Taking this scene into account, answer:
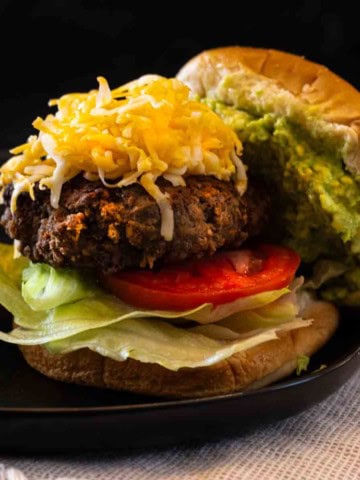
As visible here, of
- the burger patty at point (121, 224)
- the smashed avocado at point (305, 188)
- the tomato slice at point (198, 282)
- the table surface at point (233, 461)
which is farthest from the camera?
the smashed avocado at point (305, 188)

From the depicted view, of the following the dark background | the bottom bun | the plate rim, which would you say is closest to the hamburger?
the bottom bun

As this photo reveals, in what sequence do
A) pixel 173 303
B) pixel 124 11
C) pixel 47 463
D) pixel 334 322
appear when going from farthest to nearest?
pixel 124 11, pixel 334 322, pixel 173 303, pixel 47 463

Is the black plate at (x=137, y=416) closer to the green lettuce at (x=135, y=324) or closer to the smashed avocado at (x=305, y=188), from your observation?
the green lettuce at (x=135, y=324)

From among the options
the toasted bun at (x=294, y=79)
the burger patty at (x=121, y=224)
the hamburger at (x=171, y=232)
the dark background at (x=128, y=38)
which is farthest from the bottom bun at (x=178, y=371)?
the dark background at (x=128, y=38)

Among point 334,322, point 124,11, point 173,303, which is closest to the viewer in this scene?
point 173,303

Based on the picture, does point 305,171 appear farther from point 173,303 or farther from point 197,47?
point 197,47

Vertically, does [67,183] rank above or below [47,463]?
above

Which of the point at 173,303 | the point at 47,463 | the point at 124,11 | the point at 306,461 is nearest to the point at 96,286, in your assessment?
the point at 173,303

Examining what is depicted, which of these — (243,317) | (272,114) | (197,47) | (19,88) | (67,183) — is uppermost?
(272,114)

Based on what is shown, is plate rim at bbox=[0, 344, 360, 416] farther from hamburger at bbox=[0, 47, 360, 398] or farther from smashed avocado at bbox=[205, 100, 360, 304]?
smashed avocado at bbox=[205, 100, 360, 304]
